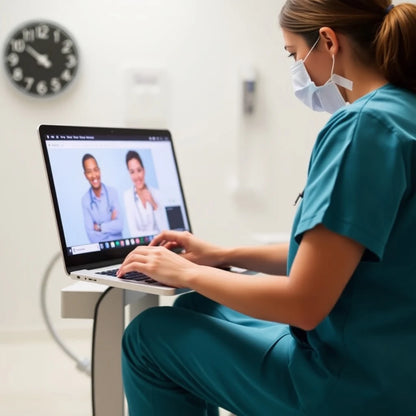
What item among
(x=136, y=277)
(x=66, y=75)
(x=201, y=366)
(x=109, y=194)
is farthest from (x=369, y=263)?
(x=66, y=75)

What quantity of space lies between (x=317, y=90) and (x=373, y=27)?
0.68ft

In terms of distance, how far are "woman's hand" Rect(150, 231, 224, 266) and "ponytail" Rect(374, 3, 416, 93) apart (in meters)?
0.55

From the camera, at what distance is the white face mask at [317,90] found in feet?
3.48

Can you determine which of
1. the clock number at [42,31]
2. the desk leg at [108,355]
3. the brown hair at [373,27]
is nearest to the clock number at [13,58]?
the clock number at [42,31]

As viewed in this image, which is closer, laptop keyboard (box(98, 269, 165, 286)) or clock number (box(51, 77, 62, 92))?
laptop keyboard (box(98, 269, 165, 286))

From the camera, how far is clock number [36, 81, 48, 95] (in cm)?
274

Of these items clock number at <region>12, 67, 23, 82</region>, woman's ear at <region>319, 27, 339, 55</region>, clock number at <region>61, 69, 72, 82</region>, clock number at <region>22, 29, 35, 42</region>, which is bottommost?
woman's ear at <region>319, 27, 339, 55</region>

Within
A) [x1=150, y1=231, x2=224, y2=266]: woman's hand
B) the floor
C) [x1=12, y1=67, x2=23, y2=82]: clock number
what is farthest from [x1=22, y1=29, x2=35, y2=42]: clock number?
[x1=150, y1=231, x2=224, y2=266]: woman's hand

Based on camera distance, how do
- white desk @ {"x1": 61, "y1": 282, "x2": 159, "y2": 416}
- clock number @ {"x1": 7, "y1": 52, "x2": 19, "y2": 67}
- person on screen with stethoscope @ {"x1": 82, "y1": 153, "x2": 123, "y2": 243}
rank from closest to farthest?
white desk @ {"x1": 61, "y1": 282, "x2": 159, "y2": 416} → person on screen with stethoscope @ {"x1": 82, "y1": 153, "x2": 123, "y2": 243} → clock number @ {"x1": 7, "y1": 52, "x2": 19, "y2": 67}

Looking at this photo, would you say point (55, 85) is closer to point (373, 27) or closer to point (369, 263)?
point (373, 27)

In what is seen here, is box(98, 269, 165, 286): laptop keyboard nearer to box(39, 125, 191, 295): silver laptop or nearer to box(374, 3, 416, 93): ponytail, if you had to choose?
box(39, 125, 191, 295): silver laptop

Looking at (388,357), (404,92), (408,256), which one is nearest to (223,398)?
(388,357)

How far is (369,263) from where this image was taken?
85 centimetres

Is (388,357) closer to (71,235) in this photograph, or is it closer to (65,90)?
(71,235)
